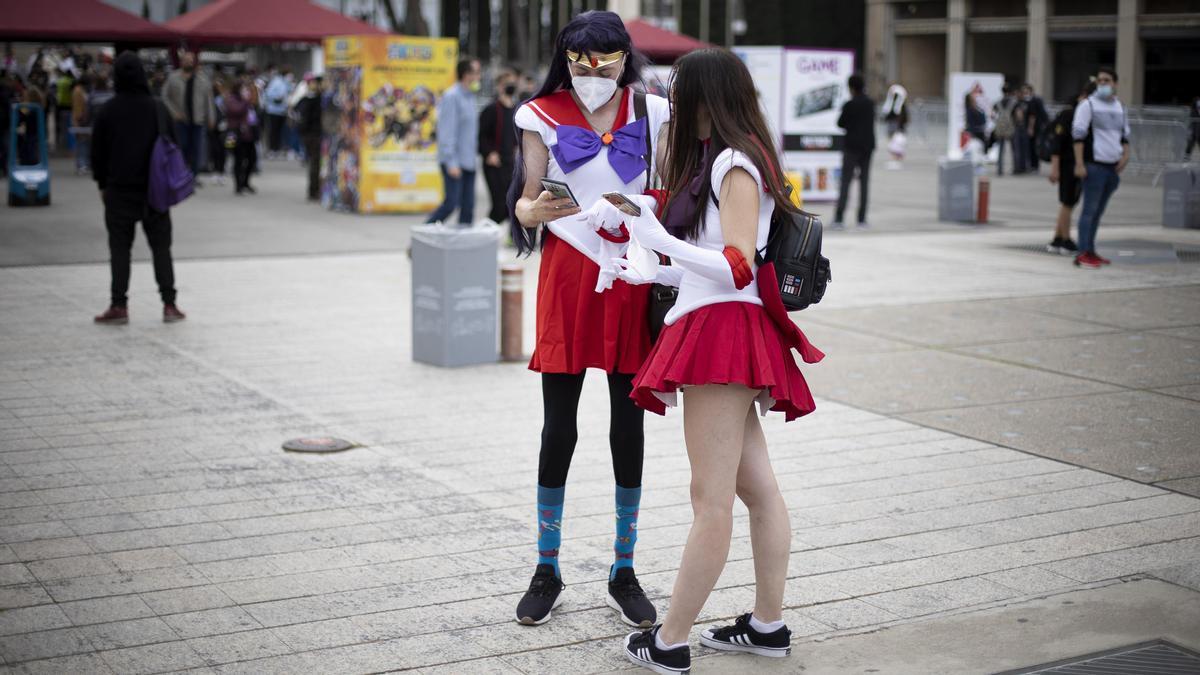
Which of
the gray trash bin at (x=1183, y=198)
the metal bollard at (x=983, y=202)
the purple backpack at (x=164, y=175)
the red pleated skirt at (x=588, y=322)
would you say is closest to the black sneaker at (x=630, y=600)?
the red pleated skirt at (x=588, y=322)

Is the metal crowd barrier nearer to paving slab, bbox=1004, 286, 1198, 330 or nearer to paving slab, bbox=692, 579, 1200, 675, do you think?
paving slab, bbox=1004, 286, 1198, 330

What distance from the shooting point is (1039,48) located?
48.3 metres

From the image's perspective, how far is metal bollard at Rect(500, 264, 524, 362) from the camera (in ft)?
28.4

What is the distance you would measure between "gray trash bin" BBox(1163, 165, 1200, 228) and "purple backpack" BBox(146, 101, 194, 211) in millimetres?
12903

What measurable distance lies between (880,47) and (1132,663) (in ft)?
180

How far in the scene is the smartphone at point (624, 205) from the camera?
146 inches

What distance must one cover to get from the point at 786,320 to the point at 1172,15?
43837 mm

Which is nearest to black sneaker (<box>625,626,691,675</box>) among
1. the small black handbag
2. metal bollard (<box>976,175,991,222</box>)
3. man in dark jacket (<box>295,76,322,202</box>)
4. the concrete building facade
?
the small black handbag

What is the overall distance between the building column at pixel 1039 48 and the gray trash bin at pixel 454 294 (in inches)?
1710

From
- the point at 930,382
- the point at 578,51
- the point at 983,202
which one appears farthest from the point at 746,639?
the point at 983,202

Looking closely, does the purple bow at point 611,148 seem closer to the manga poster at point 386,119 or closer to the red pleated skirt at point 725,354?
the red pleated skirt at point 725,354

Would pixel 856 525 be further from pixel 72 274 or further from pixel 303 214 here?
pixel 303 214

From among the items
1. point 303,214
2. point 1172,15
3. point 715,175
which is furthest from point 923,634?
point 1172,15

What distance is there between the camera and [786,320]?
3803 millimetres
